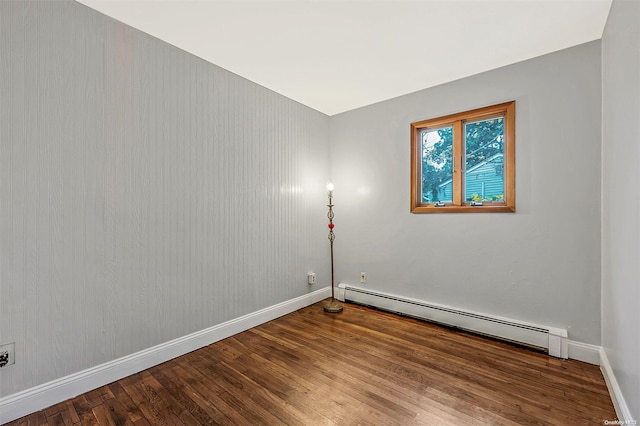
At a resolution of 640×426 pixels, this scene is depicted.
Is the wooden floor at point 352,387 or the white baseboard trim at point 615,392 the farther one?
the wooden floor at point 352,387

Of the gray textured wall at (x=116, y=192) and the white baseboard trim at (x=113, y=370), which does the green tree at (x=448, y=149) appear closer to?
the gray textured wall at (x=116, y=192)

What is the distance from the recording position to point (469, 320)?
2857 mm

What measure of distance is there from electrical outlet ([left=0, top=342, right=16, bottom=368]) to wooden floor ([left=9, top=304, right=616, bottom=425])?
0.36 metres

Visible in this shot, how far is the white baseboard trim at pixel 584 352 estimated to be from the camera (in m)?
2.26

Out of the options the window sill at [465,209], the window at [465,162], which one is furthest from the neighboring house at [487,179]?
the window sill at [465,209]

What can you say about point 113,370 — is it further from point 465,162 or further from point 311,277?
point 465,162

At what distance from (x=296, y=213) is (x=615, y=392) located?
2980 millimetres

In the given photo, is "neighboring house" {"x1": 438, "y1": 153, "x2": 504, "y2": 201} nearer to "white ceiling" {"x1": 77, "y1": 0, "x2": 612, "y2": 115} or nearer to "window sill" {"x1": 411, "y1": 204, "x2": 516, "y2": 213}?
"window sill" {"x1": 411, "y1": 204, "x2": 516, "y2": 213}

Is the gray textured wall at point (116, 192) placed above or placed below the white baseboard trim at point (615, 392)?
above

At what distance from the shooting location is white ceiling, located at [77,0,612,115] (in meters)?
1.97

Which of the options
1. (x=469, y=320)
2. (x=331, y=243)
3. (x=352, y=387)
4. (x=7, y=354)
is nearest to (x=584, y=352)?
(x=469, y=320)

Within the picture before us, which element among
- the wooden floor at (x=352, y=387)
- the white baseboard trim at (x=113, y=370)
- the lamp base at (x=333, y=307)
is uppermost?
the white baseboard trim at (x=113, y=370)

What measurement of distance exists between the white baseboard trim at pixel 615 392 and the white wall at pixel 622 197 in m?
0.04

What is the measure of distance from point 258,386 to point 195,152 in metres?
1.95
